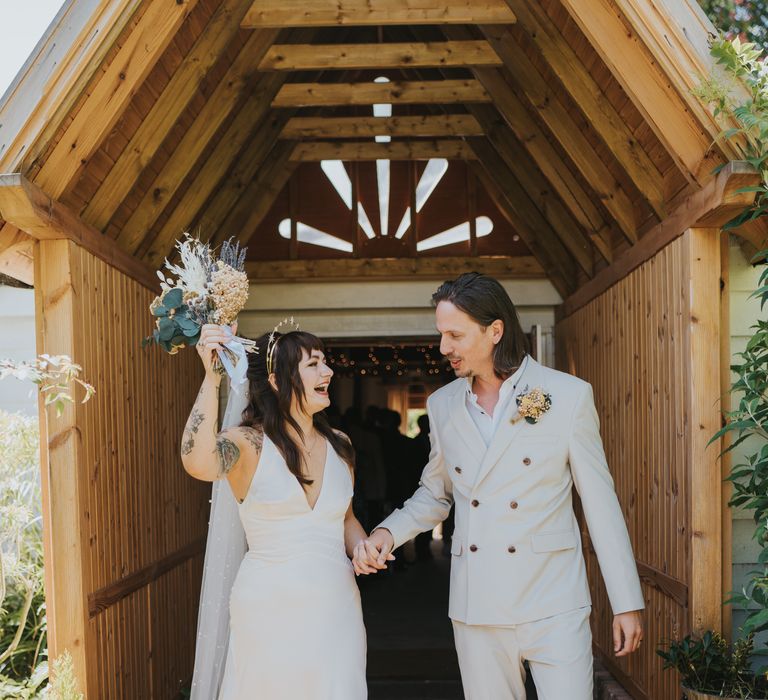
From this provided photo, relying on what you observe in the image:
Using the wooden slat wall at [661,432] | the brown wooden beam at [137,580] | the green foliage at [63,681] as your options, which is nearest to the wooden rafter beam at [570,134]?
the wooden slat wall at [661,432]

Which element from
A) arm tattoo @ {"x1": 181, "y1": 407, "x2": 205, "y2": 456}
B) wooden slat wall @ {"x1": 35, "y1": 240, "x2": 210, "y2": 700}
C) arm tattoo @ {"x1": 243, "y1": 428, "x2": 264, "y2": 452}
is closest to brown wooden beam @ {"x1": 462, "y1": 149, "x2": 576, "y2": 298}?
wooden slat wall @ {"x1": 35, "y1": 240, "x2": 210, "y2": 700}

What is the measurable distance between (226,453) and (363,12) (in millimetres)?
2765

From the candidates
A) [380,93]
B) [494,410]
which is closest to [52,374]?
[494,410]

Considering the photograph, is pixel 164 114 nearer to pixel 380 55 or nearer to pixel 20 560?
pixel 380 55

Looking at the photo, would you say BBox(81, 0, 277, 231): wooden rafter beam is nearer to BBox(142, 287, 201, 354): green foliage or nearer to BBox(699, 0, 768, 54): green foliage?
BBox(142, 287, 201, 354): green foliage

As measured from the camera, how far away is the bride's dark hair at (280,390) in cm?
377

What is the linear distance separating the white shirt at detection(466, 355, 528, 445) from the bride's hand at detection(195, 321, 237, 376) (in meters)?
1.03

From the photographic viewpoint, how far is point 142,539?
5.18 metres

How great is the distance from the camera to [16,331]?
667 cm

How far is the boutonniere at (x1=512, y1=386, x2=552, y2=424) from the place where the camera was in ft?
11.3

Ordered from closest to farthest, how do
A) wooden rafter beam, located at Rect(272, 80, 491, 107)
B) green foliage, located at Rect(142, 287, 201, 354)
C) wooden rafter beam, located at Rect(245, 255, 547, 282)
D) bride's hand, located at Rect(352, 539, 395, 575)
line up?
green foliage, located at Rect(142, 287, 201, 354), bride's hand, located at Rect(352, 539, 395, 575), wooden rafter beam, located at Rect(272, 80, 491, 107), wooden rafter beam, located at Rect(245, 255, 547, 282)

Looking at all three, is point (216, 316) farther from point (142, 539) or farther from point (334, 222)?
point (334, 222)

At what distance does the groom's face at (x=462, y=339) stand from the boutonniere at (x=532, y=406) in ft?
0.80

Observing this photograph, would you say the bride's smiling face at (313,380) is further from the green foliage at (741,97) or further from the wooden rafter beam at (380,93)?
the wooden rafter beam at (380,93)
